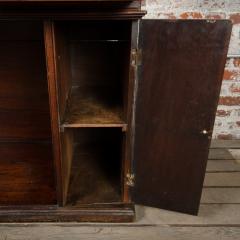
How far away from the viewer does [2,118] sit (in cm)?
130

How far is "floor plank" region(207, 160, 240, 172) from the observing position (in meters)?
1.56

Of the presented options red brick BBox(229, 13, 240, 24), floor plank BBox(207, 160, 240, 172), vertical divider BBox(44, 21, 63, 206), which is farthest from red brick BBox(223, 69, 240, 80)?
vertical divider BBox(44, 21, 63, 206)

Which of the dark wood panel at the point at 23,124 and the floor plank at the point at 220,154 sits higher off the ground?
the dark wood panel at the point at 23,124

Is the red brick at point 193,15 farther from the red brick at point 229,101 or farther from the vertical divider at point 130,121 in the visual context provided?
the vertical divider at point 130,121

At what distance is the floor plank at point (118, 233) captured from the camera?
1.14 m

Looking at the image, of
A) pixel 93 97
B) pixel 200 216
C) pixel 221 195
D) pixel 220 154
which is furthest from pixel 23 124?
pixel 220 154

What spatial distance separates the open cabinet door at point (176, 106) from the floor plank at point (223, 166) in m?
0.40

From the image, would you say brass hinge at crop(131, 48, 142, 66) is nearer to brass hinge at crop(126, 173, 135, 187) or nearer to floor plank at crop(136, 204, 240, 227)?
brass hinge at crop(126, 173, 135, 187)

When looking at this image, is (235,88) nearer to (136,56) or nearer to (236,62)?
(236,62)

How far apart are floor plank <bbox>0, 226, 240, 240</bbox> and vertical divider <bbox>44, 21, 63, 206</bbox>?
124mm

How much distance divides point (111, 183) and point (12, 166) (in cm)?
49

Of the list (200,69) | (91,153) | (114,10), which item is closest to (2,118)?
(91,153)

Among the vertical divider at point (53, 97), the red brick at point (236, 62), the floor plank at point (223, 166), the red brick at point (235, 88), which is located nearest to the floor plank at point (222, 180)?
the floor plank at point (223, 166)

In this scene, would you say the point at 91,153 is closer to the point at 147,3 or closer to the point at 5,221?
the point at 5,221
